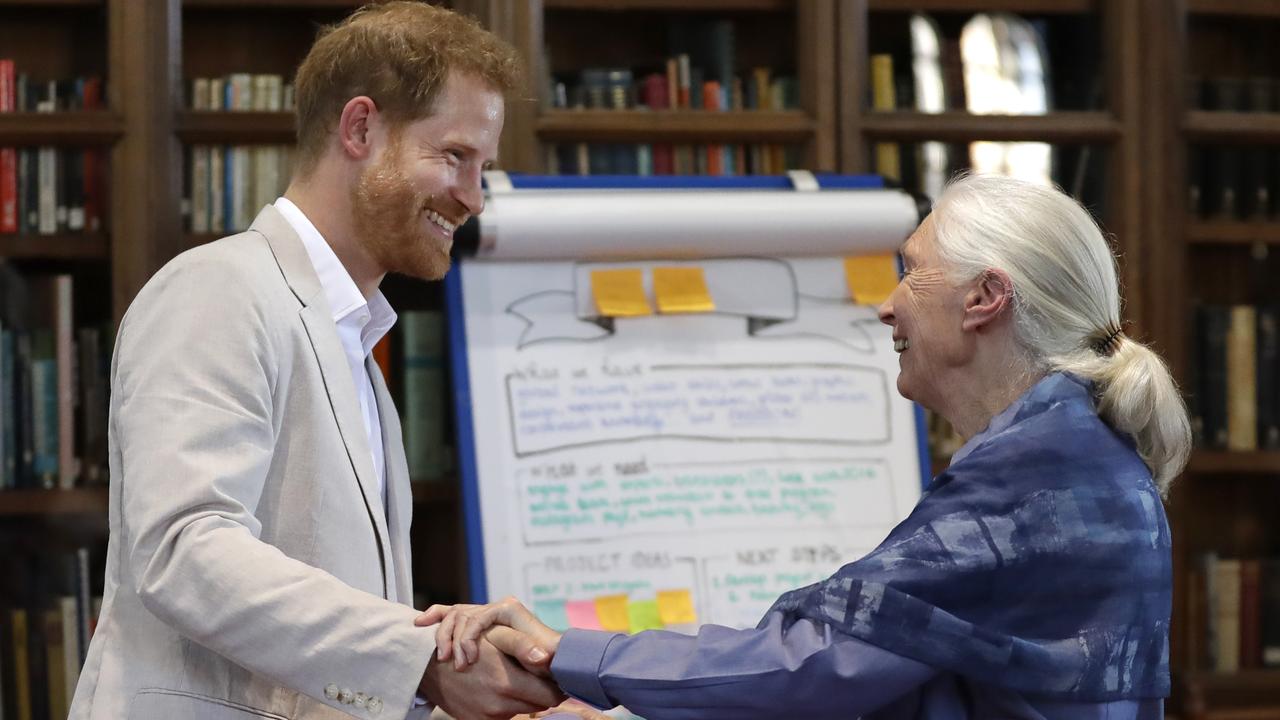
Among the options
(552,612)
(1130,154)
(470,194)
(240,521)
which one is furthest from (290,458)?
(1130,154)

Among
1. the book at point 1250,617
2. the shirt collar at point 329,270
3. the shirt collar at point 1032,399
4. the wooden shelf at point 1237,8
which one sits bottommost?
the book at point 1250,617

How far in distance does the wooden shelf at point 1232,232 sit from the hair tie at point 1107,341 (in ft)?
6.79

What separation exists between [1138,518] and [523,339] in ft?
4.59

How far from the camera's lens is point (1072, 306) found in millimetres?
1475

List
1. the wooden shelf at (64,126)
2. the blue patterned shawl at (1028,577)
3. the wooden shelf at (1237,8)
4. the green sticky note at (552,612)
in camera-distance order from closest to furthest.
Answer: the blue patterned shawl at (1028,577), the green sticky note at (552,612), the wooden shelf at (64,126), the wooden shelf at (1237,8)

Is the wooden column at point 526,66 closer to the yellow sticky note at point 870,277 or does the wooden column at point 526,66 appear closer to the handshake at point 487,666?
the yellow sticky note at point 870,277

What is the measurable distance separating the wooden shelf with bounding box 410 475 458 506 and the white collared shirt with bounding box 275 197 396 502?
1254 mm

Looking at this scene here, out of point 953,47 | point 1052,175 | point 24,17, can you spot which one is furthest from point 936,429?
point 24,17

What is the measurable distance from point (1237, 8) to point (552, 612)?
93.5 inches

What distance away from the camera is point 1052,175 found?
130 inches

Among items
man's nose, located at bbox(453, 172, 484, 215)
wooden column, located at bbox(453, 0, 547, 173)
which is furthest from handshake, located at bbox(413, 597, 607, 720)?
wooden column, located at bbox(453, 0, 547, 173)

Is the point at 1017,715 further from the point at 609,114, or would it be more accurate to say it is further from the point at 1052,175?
the point at 1052,175

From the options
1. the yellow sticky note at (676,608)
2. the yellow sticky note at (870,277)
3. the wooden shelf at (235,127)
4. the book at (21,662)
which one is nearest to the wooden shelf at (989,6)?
the yellow sticky note at (870,277)

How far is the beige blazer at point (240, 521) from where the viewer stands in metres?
1.37
